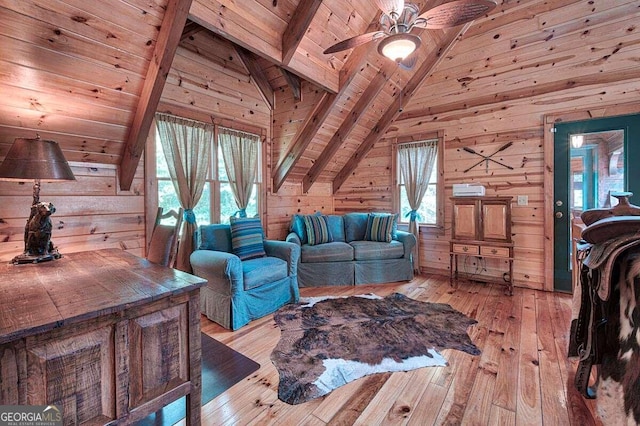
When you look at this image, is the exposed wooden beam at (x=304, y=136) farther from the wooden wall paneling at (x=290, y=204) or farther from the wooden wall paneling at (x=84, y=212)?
the wooden wall paneling at (x=84, y=212)

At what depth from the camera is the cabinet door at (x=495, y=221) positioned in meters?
3.45

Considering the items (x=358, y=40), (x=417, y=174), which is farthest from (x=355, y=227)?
(x=358, y=40)

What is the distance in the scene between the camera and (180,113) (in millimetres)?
3084

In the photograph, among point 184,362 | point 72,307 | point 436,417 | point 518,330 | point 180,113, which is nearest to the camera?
point 72,307

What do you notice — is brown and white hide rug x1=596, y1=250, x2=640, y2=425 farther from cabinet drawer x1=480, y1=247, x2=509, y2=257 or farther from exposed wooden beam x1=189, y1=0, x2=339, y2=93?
exposed wooden beam x1=189, y1=0, x2=339, y2=93

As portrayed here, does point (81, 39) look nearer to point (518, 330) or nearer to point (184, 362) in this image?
point (184, 362)

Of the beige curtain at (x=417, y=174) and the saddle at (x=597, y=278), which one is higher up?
the beige curtain at (x=417, y=174)

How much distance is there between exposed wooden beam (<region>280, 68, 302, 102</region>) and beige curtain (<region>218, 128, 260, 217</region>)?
0.81 meters

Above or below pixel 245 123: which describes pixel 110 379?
below

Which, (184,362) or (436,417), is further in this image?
(436,417)

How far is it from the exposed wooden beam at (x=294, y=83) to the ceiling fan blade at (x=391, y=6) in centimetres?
194

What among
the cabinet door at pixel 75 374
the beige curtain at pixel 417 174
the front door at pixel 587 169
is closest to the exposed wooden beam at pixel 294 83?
the beige curtain at pixel 417 174

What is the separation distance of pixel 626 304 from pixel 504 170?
9.76 ft

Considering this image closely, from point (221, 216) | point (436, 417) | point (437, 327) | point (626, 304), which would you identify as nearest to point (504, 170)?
point (437, 327)
